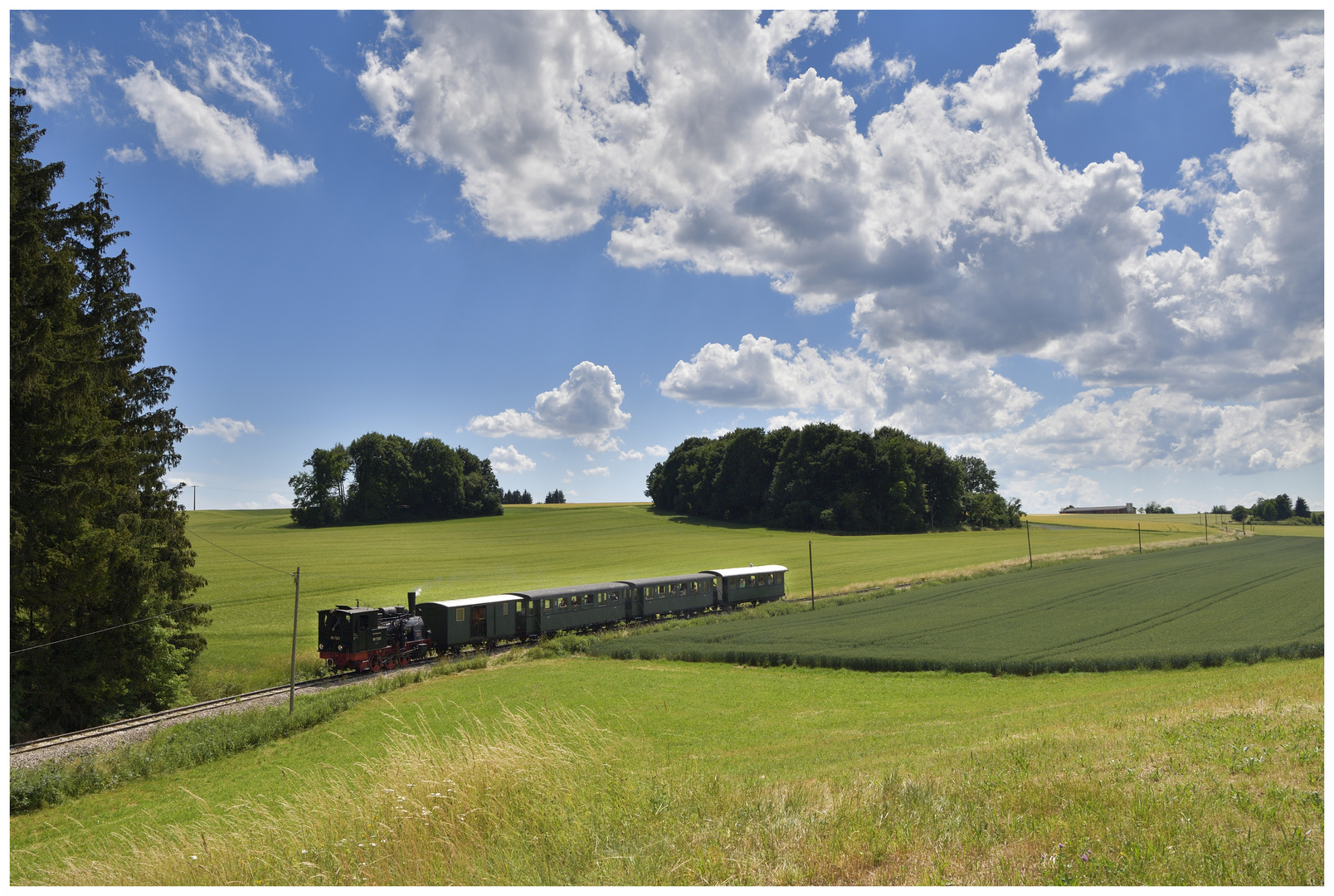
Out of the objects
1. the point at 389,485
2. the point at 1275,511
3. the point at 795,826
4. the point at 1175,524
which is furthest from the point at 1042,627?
the point at 1275,511

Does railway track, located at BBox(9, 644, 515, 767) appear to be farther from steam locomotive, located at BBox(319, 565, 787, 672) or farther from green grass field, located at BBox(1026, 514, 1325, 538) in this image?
green grass field, located at BBox(1026, 514, 1325, 538)

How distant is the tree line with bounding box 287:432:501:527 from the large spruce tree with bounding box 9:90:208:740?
248ft

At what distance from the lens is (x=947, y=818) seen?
22.4 feet

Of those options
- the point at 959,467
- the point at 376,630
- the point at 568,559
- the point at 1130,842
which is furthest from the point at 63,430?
the point at 959,467

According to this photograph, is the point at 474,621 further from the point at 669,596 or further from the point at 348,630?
the point at 669,596

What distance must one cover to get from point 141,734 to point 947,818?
2382 cm

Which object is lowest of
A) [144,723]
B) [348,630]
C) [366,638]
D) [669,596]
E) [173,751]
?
[144,723]

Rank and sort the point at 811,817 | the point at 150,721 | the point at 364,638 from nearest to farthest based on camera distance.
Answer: the point at 811,817
the point at 150,721
the point at 364,638

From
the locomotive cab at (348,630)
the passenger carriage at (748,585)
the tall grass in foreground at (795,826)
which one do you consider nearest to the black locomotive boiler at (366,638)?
the locomotive cab at (348,630)

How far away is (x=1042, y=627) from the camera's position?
34.2 meters

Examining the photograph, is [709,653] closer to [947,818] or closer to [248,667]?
[248,667]

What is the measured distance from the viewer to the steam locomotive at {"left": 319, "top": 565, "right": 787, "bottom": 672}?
28.6 meters

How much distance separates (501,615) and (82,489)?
63.9 feet

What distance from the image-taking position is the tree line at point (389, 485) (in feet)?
323
